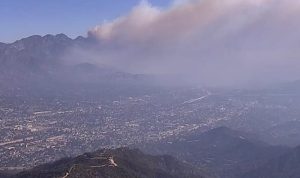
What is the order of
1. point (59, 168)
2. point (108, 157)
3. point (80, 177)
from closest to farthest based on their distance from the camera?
1. point (80, 177)
2. point (59, 168)
3. point (108, 157)

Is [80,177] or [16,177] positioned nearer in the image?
[80,177]

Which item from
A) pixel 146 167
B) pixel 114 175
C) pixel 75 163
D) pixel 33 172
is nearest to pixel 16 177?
pixel 33 172

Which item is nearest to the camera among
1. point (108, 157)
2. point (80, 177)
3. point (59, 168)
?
point (80, 177)

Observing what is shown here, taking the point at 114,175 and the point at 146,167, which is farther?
the point at 146,167

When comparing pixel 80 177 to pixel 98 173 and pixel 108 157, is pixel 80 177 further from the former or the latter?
pixel 108 157

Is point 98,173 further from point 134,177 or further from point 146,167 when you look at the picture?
point 146,167

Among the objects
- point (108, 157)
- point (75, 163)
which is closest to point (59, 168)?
point (75, 163)

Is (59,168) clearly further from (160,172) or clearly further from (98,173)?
(160,172)

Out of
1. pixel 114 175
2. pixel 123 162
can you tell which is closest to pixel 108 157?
pixel 123 162
